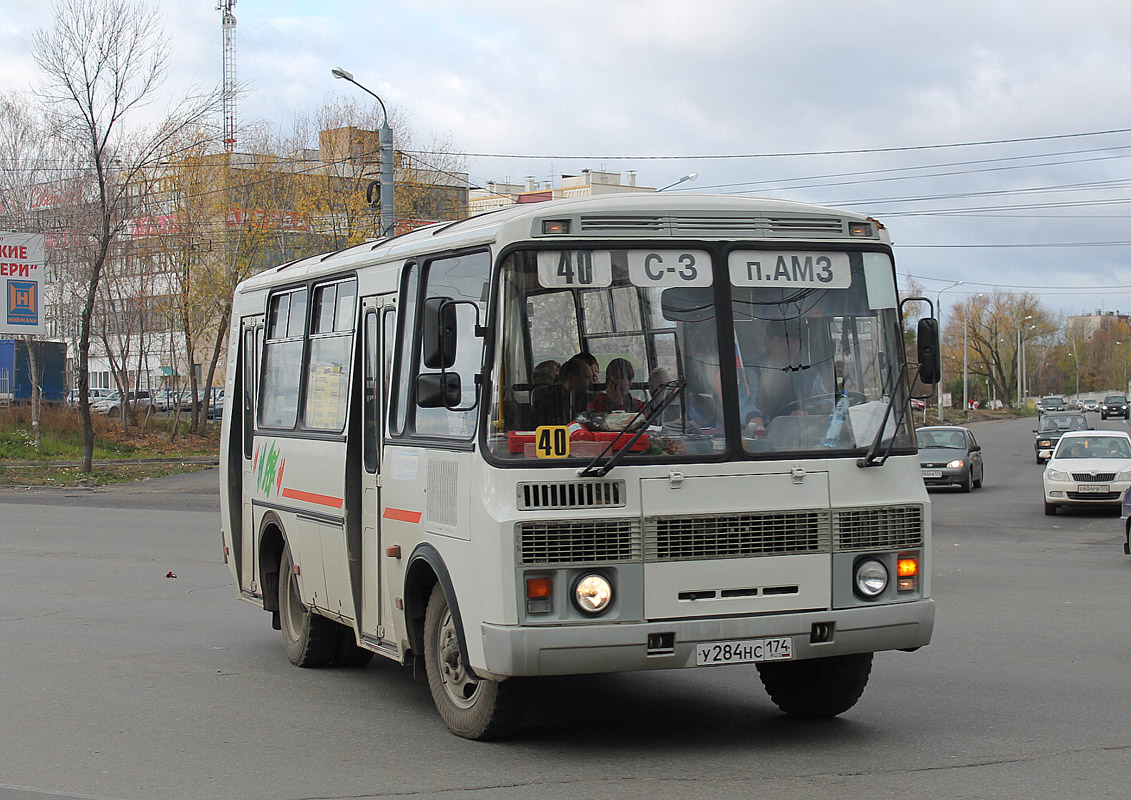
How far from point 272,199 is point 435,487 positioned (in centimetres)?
4286

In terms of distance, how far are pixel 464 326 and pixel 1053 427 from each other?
1739 inches

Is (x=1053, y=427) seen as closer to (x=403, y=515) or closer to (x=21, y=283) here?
(x=21, y=283)

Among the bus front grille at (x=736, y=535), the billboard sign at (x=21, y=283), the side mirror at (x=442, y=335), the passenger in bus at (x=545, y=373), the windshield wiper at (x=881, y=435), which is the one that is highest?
the billboard sign at (x=21, y=283)

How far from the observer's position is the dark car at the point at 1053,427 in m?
45.2

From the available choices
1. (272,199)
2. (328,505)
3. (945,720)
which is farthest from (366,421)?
(272,199)

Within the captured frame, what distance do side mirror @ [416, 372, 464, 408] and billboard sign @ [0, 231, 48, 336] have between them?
33.0 metres

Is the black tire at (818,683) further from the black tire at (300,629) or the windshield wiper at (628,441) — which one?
the black tire at (300,629)

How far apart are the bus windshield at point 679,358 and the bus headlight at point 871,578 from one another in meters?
0.58

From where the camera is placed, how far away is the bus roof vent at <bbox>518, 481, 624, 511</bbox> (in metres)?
6.47

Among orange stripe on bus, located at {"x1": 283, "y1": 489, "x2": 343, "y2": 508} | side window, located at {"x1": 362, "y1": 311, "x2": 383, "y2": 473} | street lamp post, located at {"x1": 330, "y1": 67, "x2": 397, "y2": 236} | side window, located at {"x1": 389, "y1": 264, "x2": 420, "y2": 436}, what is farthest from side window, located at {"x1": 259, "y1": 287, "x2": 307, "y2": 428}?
street lamp post, located at {"x1": 330, "y1": 67, "x2": 397, "y2": 236}

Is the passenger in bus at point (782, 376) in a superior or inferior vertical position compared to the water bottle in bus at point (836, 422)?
superior

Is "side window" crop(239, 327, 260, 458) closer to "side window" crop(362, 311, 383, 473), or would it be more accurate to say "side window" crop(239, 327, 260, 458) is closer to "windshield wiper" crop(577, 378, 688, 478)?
"side window" crop(362, 311, 383, 473)

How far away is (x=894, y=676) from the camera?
905 cm

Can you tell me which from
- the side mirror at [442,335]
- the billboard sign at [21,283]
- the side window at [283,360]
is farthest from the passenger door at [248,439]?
the billboard sign at [21,283]
